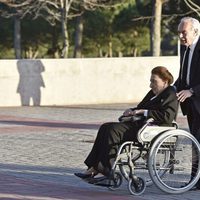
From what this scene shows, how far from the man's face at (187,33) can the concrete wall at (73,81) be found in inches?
526

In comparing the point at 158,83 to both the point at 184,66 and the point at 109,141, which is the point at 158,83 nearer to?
the point at 184,66

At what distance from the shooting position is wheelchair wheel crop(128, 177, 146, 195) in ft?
26.0

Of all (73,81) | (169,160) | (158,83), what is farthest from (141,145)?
(73,81)

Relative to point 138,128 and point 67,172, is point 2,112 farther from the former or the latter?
point 138,128

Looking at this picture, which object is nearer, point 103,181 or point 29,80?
point 103,181

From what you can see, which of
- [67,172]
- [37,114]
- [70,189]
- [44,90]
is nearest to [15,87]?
[44,90]

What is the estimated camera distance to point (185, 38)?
8.21 metres

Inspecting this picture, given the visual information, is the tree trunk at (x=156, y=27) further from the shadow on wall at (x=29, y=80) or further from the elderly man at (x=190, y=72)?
the elderly man at (x=190, y=72)

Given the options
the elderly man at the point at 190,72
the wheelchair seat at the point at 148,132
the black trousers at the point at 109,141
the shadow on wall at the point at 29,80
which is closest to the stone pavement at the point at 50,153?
the black trousers at the point at 109,141

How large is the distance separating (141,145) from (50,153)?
387 centimetres

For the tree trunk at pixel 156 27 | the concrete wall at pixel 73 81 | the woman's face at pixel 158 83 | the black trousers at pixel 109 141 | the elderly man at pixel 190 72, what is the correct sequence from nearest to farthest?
the black trousers at pixel 109 141
the elderly man at pixel 190 72
the woman's face at pixel 158 83
the concrete wall at pixel 73 81
the tree trunk at pixel 156 27

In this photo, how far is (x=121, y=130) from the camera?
26.5 ft

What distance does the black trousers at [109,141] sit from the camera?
26.2 feet

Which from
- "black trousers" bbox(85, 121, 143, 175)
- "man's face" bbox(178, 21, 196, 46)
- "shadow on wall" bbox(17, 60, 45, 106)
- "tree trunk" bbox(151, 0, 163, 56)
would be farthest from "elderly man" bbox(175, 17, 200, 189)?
"tree trunk" bbox(151, 0, 163, 56)
